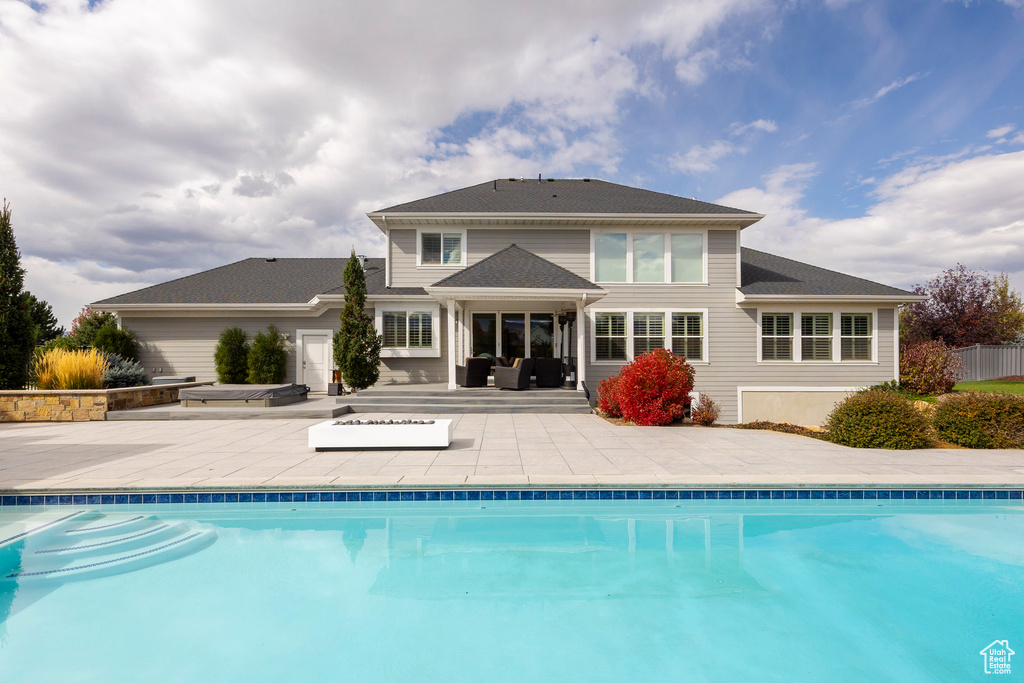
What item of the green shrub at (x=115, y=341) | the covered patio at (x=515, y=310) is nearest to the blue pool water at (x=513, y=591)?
the covered patio at (x=515, y=310)

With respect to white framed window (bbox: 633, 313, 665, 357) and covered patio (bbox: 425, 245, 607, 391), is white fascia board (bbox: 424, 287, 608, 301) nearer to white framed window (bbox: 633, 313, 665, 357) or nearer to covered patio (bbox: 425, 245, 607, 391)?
covered patio (bbox: 425, 245, 607, 391)

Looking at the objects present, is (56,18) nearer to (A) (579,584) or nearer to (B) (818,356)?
(A) (579,584)

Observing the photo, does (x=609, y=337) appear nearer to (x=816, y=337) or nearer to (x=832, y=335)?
(x=816, y=337)

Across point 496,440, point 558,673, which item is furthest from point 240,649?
point 496,440

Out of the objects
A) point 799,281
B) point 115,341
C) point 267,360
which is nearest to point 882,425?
point 799,281

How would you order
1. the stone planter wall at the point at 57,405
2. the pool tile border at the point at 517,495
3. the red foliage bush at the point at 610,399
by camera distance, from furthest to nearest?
1. the red foliage bush at the point at 610,399
2. the stone planter wall at the point at 57,405
3. the pool tile border at the point at 517,495

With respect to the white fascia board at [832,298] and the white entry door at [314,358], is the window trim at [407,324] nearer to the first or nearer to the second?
the white entry door at [314,358]

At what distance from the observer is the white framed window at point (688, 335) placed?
1559 centimetres

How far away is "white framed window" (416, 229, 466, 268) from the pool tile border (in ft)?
36.5

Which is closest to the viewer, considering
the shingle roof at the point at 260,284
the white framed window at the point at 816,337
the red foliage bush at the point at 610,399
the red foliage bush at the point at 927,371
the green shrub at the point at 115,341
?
the red foliage bush at the point at 610,399

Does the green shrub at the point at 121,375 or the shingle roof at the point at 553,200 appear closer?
the green shrub at the point at 121,375

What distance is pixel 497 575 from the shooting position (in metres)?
4.26

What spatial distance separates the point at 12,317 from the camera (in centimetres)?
1148

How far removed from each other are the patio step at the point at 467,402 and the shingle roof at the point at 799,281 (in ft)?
24.2
